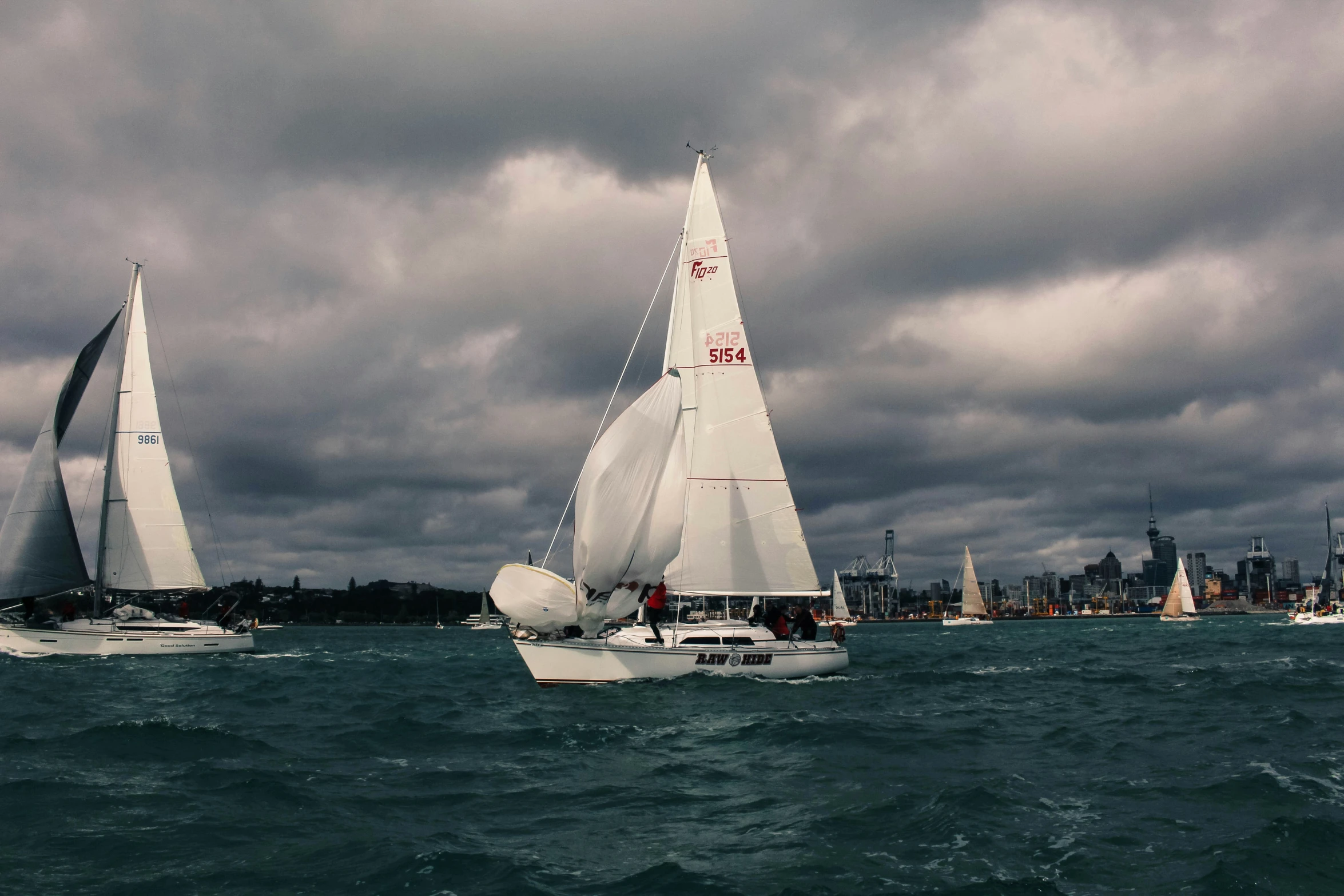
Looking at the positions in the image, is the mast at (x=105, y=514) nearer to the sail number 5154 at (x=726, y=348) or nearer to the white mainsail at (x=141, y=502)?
the white mainsail at (x=141, y=502)

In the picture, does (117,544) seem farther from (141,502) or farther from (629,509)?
(629,509)

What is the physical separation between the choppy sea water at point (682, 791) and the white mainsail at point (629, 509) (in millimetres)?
2676

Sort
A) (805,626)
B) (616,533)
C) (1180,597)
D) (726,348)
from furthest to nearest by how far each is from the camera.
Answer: (1180,597) < (726,348) < (805,626) < (616,533)

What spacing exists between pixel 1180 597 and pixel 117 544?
482 feet

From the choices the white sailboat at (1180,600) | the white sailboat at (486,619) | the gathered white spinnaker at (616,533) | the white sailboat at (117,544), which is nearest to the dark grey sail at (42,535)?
the white sailboat at (117,544)

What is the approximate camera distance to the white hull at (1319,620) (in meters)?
89.9

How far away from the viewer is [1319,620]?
3612 inches

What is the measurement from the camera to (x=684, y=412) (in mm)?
27781

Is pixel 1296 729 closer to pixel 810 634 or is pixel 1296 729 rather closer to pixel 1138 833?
pixel 1138 833

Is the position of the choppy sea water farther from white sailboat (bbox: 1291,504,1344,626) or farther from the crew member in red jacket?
white sailboat (bbox: 1291,504,1344,626)

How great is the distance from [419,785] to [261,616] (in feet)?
678

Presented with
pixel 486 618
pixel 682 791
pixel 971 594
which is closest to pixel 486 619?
pixel 486 618

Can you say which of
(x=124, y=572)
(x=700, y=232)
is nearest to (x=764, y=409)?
(x=700, y=232)

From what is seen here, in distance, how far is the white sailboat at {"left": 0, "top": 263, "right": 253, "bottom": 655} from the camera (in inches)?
1590
